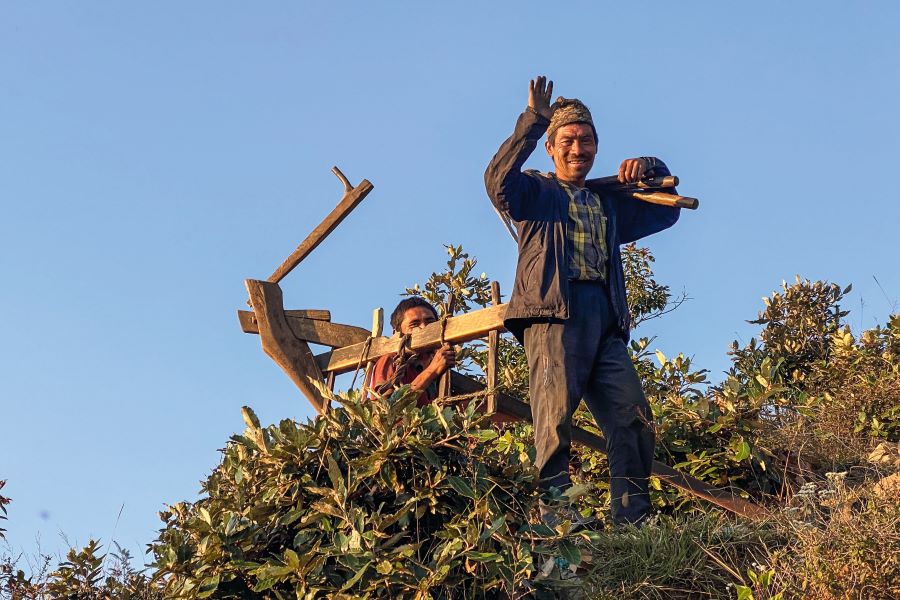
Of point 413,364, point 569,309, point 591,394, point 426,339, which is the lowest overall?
point 591,394

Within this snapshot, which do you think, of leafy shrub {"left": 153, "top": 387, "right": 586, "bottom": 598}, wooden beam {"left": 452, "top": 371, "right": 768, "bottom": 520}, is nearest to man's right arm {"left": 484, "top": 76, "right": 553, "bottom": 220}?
wooden beam {"left": 452, "top": 371, "right": 768, "bottom": 520}

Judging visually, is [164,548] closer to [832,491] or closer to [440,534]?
[440,534]

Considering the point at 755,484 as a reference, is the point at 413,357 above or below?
above

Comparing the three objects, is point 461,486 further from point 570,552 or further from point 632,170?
point 632,170

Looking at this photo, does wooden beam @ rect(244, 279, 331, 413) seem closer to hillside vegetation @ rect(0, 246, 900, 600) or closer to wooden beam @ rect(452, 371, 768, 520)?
wooden beam @ rect(452, 371, 768, 520)

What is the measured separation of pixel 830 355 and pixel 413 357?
14.2ft

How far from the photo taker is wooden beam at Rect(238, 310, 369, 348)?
313 inches

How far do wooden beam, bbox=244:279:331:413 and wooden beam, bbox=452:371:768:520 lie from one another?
1004 mm

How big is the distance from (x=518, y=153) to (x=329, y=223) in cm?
234

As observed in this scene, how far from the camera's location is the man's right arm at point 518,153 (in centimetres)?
615

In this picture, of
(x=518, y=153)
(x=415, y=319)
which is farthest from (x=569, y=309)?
(x=415, y=319)

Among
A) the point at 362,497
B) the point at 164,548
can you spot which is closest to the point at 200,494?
the point at 164,548

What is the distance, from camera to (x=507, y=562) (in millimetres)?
4707

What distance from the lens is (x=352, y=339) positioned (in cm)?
802
